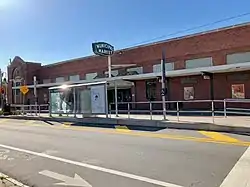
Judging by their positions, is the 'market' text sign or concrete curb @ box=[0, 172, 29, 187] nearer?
concrete curb @ box=[0, 172, 29, 187]

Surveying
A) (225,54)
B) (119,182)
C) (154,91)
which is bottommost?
(119,182)

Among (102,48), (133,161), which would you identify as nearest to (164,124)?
(133,161)

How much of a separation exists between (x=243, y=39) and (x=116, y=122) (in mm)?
13467

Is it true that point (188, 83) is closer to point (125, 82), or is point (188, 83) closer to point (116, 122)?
point (125, 82)

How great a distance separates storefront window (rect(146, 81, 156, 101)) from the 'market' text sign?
5.70 m

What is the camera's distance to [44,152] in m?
10.8

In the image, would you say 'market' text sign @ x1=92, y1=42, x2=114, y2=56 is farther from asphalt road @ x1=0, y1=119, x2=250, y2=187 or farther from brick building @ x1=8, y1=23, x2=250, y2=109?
asphalt road @ x1=0, y1=119, x2=250, y2=187

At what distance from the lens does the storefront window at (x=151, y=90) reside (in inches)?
1252

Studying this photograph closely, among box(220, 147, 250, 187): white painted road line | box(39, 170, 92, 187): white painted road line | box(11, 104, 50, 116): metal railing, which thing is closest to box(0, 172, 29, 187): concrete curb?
box(39, 170, 92, 187): white painted road line

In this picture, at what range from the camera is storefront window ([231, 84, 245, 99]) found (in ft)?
84.7

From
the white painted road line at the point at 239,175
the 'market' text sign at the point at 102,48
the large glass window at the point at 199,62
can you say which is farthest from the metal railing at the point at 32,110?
the white painted road line at the point at 239,175

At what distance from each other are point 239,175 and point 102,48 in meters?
29.0

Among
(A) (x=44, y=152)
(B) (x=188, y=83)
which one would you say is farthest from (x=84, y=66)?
(A) (x=44, y=152)

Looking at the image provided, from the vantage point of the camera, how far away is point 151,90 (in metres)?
32.0
